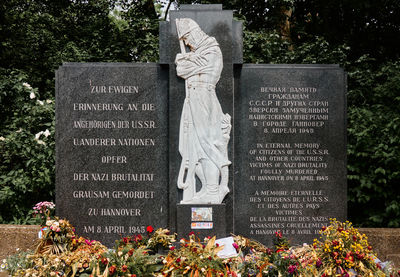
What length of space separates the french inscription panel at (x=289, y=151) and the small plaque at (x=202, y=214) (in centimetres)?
60

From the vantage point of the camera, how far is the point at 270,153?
5.83 meters

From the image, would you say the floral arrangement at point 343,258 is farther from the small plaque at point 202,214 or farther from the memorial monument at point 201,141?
the small plaque at point 202,214

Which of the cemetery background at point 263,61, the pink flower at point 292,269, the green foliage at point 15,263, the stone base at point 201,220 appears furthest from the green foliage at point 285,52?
the green foliage at point 15,263

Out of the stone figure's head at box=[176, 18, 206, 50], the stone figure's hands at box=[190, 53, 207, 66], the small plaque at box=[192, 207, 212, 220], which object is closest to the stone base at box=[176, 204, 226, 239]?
the small plaque at box=[192, 207, 212, 220]

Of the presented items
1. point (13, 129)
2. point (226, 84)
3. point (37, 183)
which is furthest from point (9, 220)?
point (226, 84)

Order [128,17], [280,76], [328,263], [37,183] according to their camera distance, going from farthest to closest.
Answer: [128,17]
[37,183]
[280,76]
[328,263]

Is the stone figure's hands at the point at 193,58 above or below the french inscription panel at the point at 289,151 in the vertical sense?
above

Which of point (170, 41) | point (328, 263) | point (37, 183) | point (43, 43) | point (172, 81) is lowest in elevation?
point (328, 263)

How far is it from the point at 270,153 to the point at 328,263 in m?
1.91

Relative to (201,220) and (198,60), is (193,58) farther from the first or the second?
(201,220)

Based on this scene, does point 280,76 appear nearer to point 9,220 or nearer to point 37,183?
point 37,183

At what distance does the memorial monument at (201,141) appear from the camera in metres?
5.53

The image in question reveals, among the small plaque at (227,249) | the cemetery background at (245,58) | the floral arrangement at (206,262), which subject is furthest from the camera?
the cemetery background at (245,58)

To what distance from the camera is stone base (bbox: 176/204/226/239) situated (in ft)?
17.6
